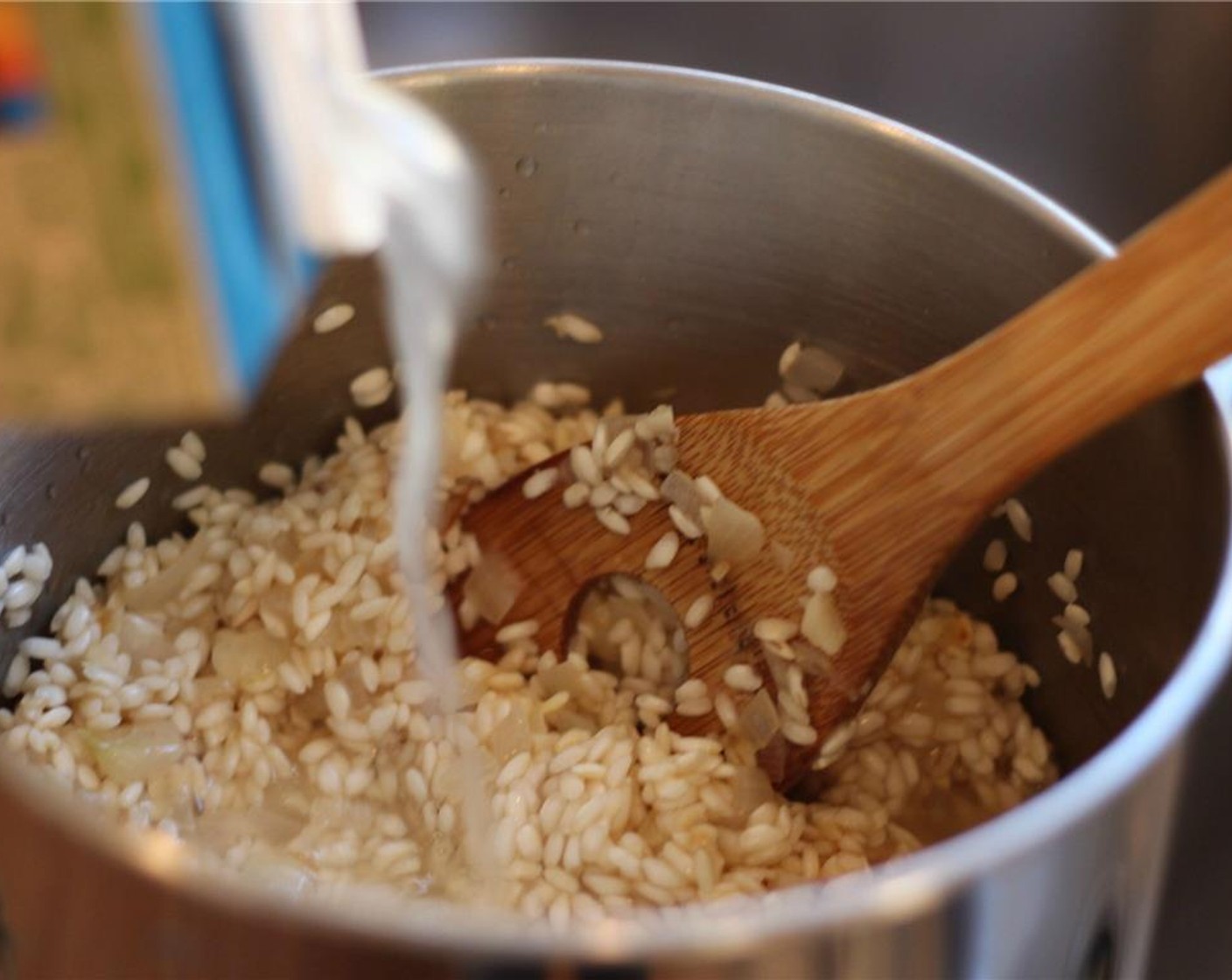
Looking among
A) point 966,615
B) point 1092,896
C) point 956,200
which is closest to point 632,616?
point 966,615

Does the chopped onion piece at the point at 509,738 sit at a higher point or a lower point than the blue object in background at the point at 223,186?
lower

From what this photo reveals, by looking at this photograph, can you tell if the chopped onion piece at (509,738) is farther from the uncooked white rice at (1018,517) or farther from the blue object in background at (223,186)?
the blue object in background at (223,186)

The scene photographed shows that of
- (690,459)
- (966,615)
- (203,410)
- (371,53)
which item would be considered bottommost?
(966,615)

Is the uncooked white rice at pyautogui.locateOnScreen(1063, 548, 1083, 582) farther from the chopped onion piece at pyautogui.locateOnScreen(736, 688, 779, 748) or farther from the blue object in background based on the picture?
the blue object in background

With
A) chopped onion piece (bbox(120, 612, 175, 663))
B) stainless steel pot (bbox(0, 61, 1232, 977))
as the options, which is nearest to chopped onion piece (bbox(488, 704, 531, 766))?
stainless steel pot (bbox(0, 61, 1232, 977))

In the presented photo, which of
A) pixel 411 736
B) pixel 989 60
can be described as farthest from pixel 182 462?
pixel 989 60

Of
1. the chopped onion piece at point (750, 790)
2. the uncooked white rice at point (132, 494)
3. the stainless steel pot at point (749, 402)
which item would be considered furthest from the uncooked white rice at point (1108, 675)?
the uncooked white rice at point (132, 494)

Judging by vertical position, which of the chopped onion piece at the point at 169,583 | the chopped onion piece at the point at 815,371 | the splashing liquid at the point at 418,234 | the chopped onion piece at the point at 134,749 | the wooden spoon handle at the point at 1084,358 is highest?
the splashing liquid at the point at 418,234

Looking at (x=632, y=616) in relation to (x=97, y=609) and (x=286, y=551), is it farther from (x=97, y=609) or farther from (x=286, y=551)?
(x=97, y=609)
